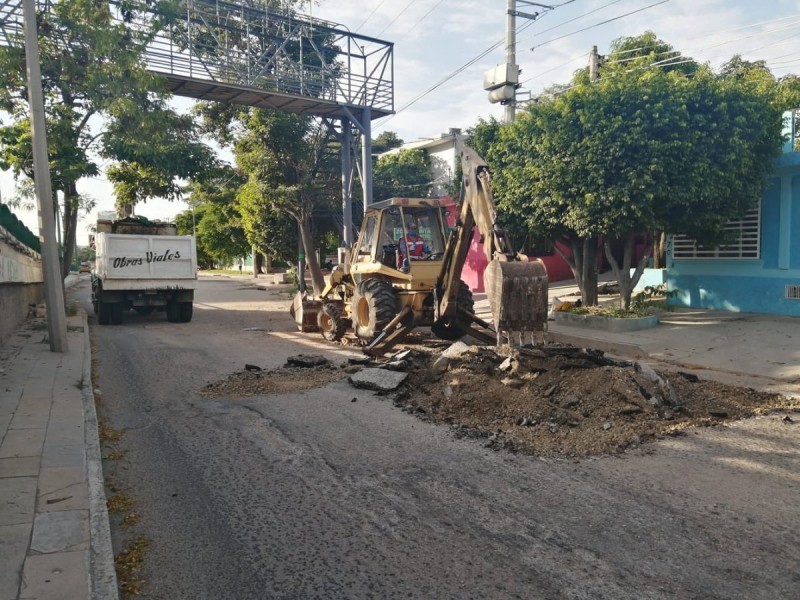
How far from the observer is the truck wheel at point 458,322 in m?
10.8

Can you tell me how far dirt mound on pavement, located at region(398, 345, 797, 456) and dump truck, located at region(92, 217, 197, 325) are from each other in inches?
408

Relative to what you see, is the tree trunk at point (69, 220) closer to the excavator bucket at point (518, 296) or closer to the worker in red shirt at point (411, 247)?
the worker in red shirt at point (411, 247)

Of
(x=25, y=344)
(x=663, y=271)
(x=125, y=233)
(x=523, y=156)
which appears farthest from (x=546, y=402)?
(x=125, y=233)

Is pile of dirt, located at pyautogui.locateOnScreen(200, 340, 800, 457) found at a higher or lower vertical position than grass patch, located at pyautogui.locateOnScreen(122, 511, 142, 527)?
higher

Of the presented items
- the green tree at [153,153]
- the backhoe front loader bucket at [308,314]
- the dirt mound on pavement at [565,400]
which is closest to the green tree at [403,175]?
the green tree at [153,153]

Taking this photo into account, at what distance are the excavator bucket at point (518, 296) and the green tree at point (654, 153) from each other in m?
5.25

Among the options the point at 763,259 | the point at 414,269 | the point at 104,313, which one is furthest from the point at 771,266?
the point at 104,313

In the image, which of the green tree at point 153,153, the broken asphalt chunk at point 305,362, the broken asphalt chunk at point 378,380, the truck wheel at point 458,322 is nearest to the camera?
the broken asphalt chunk at point 378,380

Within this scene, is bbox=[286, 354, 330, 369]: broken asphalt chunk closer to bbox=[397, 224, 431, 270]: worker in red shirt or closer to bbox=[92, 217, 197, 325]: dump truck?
bbox=[397, 224, 431, 270]: worker in red shirt

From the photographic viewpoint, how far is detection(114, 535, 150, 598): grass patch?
347cm

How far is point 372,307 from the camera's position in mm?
10906

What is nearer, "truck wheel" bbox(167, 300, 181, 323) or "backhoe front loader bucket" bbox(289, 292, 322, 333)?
"backhoe front loader bucket" bbox(289, 292, 322, 333)

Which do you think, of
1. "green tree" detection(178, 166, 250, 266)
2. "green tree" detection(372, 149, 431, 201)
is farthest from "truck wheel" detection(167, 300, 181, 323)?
"green tree" detection(372, 149, 431, 201)

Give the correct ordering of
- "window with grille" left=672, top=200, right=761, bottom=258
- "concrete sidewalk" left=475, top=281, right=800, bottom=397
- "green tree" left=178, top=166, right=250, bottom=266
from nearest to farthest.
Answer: "concrete sidewalk" left=475, top=281, right=800, bottom=397
"window with grille" left=672, top=200, right=761, bottom=258
"green tree" left=178, top=166, right=250, bottom=266
